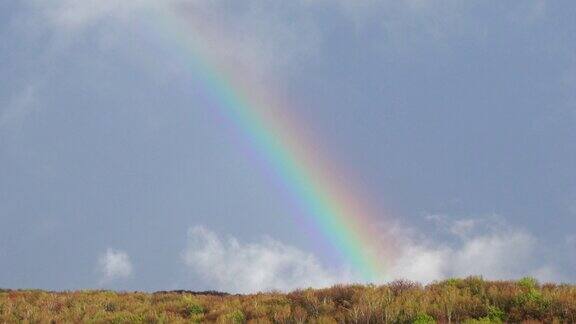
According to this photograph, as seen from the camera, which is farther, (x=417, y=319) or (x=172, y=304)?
(x=172, y=304)

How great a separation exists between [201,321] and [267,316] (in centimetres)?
214

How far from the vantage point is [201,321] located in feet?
49.2

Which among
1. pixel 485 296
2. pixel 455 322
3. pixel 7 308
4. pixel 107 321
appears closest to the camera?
pixel 455 322

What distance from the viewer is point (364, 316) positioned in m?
12.4

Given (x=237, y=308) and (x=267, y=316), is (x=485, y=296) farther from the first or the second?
(x=237, y=308)

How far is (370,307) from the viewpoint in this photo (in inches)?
499

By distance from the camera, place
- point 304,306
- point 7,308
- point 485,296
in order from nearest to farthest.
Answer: point 485,296, point 304,306, point 7,308

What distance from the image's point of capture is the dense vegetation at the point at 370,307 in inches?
475

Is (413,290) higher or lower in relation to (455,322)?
higher

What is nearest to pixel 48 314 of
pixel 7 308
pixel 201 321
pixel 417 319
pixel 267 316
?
pixel 7 308

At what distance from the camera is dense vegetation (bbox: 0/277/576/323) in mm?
12055

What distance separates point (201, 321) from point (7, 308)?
351 inches

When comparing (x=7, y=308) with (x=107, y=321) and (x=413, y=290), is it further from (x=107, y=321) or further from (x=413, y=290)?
(x=413, y=290)

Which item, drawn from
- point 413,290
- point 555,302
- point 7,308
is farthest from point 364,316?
point 7,308
